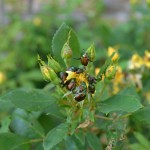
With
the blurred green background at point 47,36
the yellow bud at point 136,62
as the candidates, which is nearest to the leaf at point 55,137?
the yellow bud at point 136,62

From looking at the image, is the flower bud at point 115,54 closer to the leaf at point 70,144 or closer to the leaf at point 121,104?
the leaf at point 121,104

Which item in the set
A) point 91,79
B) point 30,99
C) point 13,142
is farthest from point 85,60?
point 13,142

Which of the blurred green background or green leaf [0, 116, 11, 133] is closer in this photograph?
green leaf [0, 116, 11, 133]

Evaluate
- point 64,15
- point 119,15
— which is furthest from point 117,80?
point 119,15

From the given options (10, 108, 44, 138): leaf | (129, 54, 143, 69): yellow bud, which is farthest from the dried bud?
(129, 54, 143, 69): yellow bud

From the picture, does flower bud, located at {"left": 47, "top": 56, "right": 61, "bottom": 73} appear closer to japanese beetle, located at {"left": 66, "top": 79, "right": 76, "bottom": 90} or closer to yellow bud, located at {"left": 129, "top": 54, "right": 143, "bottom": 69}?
japanese beetle, located at {"left": 66, "top": 79, "right": 76, "bottom": 90}

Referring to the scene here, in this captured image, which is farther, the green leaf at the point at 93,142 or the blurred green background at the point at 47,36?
the blurred green background at the point at 47,36
